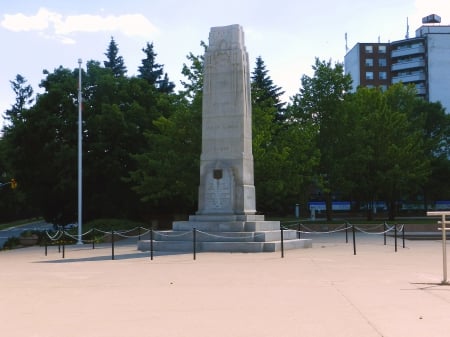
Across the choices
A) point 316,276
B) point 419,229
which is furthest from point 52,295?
point 419,229

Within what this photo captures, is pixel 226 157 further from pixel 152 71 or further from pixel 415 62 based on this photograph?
pixel 415 62

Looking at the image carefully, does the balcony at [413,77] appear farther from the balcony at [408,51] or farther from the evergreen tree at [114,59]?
the evergreen tree at [114,59]

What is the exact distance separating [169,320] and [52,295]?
3.38 metres

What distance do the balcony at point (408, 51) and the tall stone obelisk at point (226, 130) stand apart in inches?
3248

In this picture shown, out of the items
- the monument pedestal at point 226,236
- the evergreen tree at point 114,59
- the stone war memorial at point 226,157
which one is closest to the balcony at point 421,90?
the evergreen tree at point 114,59

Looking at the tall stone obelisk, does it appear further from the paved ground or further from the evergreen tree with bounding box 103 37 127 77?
the evergreen tree with bounding box 103 37 127 77

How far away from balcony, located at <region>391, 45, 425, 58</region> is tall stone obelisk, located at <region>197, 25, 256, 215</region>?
271ft

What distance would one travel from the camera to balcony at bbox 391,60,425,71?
97.1m

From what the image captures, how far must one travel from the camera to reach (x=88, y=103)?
132 ft

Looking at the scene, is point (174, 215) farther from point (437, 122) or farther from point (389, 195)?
point (437, 122)

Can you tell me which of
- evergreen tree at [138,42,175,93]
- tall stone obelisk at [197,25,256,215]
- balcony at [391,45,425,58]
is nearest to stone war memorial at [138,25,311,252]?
tall stone obelisk at [197,25,256,215]

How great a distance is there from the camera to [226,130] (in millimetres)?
22500

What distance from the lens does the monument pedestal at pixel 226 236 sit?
19.4 meters

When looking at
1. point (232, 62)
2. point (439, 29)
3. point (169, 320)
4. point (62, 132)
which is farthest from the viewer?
point (439, 29)
